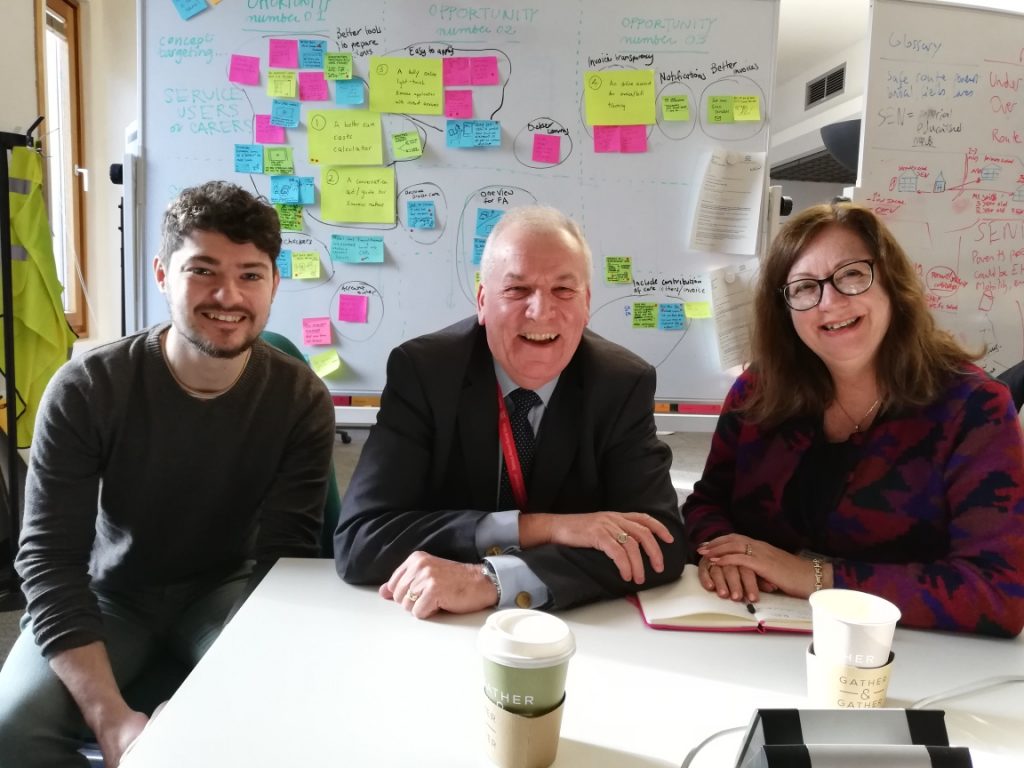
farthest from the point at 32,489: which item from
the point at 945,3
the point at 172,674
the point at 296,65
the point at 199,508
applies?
the point at 945,3

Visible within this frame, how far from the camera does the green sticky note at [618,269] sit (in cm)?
250

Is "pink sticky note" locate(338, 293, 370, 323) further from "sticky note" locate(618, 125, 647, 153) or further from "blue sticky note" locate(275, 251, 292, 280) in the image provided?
"sticky note" locate(618, 125, 647, 153)

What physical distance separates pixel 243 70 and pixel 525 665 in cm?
229

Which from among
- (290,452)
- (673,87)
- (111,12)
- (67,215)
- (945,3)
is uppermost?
(111,12)

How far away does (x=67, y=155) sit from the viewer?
400cm

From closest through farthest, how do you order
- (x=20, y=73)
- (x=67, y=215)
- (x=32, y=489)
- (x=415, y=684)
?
(x=415, y=684) → (x=32, y=489) → (x=20, y=73) → (x=67, y=215)

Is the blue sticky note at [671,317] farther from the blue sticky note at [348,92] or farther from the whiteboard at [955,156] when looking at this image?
the blue sticky note at [348,92]

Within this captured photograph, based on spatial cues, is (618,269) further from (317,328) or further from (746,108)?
(317,328)

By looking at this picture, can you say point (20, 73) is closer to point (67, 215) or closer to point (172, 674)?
point (67, 215)

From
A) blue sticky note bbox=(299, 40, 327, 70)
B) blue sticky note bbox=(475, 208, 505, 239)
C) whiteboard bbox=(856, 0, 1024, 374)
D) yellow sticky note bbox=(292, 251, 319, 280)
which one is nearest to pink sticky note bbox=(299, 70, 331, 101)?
blue sticky note bbox=(299, 40, 327, 70)

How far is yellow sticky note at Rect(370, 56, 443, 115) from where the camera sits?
239 cm

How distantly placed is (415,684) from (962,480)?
3.16ft

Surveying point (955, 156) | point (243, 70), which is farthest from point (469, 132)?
point (955, 156)

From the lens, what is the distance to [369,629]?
1.04m
